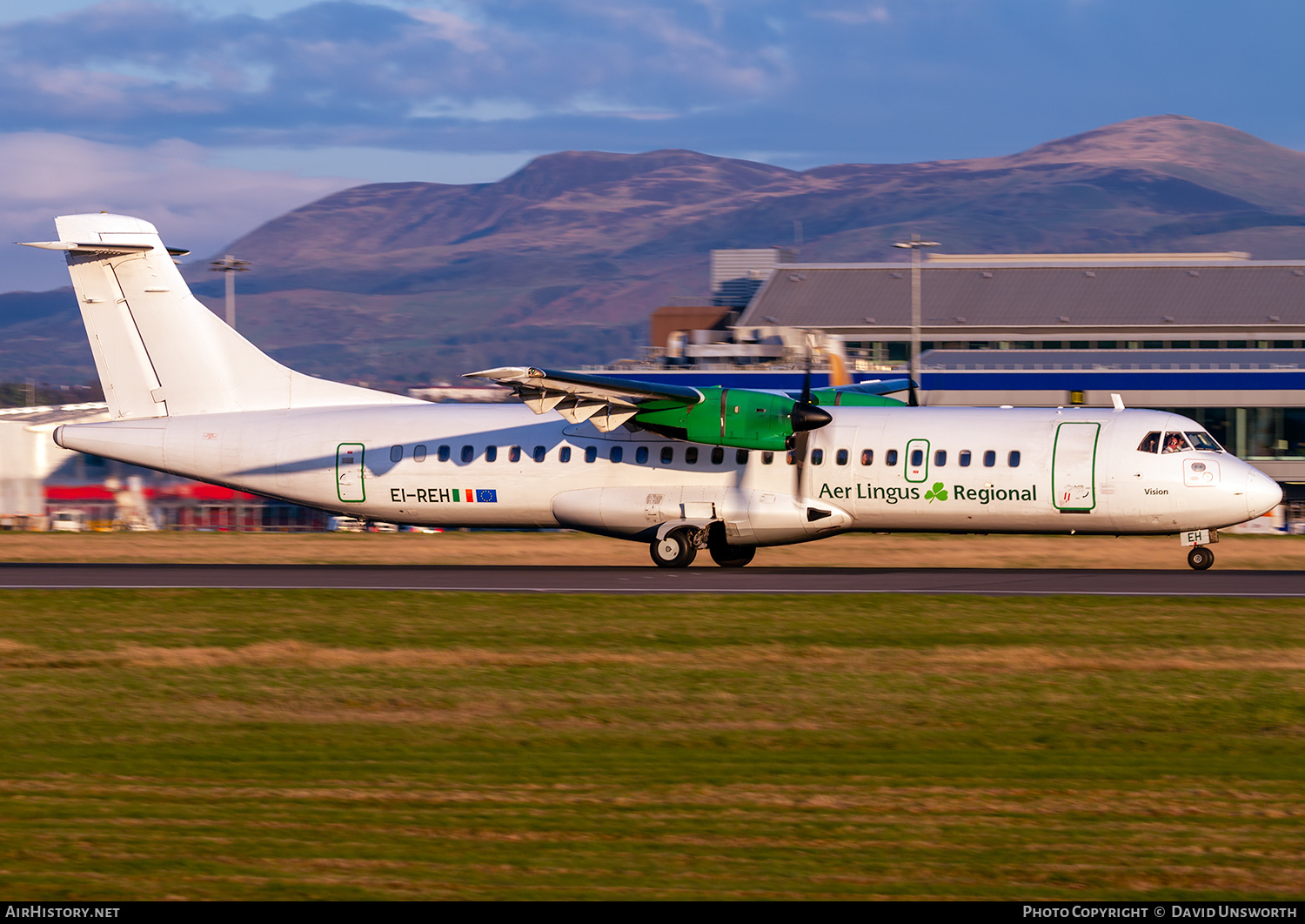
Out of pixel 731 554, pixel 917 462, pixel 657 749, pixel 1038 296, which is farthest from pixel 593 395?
pixel 1038 296

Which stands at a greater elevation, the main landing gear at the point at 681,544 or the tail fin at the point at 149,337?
the tail fin at the point at 149,337

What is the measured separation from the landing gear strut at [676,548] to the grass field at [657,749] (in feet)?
21.3

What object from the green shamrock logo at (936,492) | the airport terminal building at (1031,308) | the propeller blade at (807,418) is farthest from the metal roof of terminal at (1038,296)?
the propeller blade at (807,418)

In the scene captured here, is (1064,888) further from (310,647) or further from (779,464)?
(779,464)

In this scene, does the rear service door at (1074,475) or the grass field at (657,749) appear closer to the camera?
the grass field at (657,749)

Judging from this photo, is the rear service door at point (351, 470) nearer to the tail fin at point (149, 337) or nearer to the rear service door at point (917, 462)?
the tail fin at point (149, 337)

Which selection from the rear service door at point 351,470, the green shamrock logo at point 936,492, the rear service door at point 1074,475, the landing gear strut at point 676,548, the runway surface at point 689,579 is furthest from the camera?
the rear service door at point 351,470

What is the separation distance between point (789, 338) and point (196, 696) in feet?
266

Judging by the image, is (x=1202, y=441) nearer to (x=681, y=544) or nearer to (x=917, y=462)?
(x=917, y=462)

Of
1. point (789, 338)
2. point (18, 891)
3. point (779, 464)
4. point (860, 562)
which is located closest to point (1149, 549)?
point (860, 562)

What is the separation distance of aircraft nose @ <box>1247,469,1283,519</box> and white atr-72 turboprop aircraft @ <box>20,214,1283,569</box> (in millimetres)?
48

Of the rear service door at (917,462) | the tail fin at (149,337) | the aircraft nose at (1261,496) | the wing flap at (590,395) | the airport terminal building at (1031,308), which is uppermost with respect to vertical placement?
the airport terminal building at (1031,308)

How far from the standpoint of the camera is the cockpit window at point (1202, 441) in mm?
27812

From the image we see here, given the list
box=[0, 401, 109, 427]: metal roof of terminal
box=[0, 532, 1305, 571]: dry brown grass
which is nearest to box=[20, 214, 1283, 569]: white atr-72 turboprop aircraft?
box=[0, 532, 1305, 571]: dry brown grass
